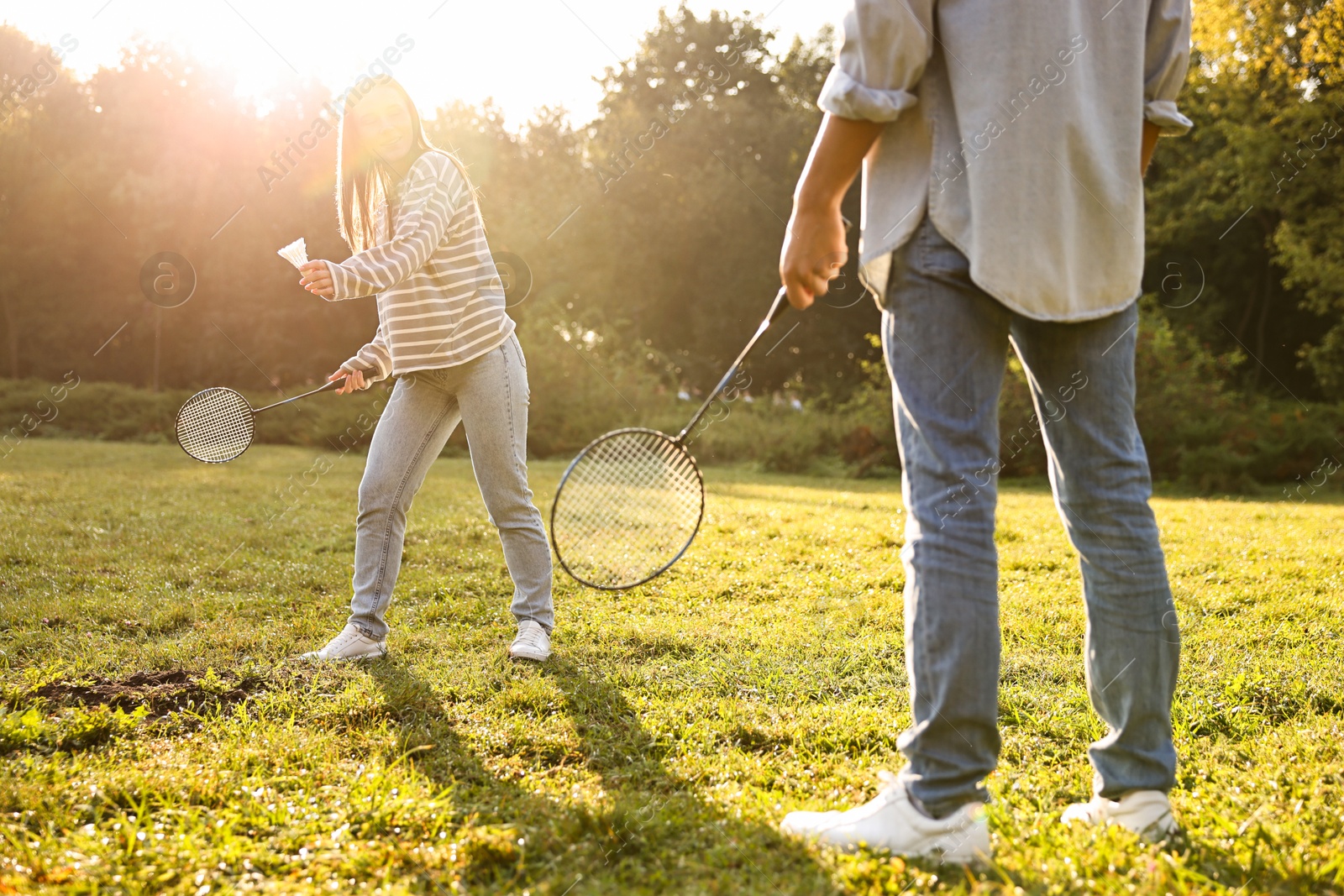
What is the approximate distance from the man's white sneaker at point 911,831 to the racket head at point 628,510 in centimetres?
131

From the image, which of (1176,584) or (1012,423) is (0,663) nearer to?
(1176,584)

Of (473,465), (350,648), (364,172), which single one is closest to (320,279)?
(364,172)

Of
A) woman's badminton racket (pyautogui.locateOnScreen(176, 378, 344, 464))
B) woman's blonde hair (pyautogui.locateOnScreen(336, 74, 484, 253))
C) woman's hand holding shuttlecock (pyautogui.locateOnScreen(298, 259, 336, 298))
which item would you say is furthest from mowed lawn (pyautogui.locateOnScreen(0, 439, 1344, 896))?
woman's blonde hair (pyautogui.locateOnScreen(336, 74, 484, 253))

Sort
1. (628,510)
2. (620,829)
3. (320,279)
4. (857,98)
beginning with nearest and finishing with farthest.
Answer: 1. (857,98)
2. (620,829)
3. (320,279)
4. (628,510)

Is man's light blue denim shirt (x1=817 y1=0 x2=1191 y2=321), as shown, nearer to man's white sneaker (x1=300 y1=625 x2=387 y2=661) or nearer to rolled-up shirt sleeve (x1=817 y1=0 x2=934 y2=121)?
rolled-up shirt sleeve (x1=817 y1=0 x2=934 y2=121)

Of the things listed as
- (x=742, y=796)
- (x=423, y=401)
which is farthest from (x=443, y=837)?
(x=423, y=401)

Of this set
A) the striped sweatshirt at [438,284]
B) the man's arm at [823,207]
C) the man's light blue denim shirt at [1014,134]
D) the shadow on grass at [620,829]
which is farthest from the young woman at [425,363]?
the man's light blue denim shirt at [1014,134]

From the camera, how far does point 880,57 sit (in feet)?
6.70

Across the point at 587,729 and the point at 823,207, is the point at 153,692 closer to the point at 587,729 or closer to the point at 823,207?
the point at 587,729

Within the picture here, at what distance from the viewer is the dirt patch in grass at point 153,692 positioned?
332 centimetres

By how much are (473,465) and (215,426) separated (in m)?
1.79

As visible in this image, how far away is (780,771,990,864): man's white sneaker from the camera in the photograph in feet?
7.07

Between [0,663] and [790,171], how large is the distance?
29330mm

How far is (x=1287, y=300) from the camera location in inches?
1086
